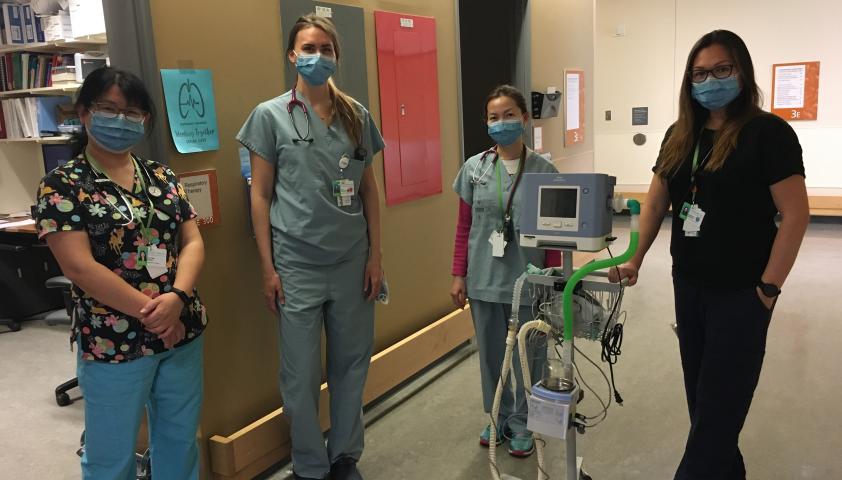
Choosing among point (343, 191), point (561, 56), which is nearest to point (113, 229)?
point (343, 191)

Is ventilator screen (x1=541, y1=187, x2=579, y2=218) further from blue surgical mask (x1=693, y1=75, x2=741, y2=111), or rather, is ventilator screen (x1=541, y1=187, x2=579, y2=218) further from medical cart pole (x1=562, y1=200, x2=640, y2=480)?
blue surgical mask (x1=693, y1=75, x2=741, y2=111)

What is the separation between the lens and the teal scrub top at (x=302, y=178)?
2.14m

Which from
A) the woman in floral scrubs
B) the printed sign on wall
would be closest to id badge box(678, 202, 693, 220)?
the woman in floral scrubs

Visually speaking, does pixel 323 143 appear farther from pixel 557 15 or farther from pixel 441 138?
pixel 557 15

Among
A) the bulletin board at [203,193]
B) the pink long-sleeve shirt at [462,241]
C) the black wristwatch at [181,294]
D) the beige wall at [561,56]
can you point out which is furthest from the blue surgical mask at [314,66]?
the beige wall at [561,56]

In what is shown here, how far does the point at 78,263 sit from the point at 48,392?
2385 millimetres

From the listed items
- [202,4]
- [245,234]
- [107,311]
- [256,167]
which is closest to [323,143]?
[256,167]

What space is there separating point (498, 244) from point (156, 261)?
1.20 m

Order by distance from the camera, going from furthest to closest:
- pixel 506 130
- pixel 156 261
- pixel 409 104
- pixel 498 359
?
pixel 409 104
pixel 498 359
pixel 506 130
pixel 156 261

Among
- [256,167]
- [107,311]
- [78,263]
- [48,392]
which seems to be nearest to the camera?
[78,263]

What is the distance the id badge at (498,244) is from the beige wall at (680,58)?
243 inches

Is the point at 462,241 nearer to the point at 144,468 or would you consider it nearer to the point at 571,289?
the point at 571,289

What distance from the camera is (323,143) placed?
2.19 meters

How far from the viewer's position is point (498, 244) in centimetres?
236
